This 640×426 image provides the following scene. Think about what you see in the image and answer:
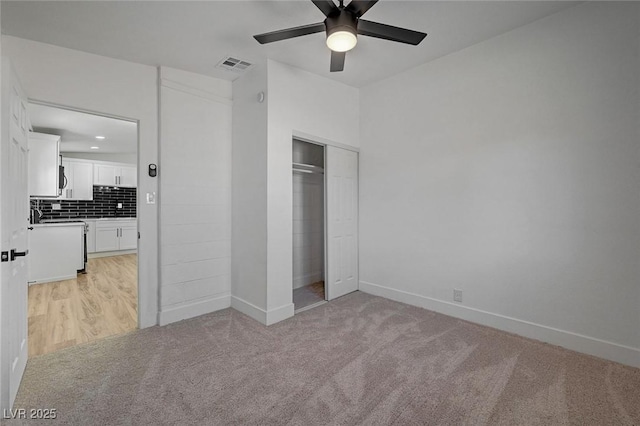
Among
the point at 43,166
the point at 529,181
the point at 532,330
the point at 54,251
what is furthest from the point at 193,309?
the point at 43,166

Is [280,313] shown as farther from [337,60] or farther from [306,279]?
[337,60]

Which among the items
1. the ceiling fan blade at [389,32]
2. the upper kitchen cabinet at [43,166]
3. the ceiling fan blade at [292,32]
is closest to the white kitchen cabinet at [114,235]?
the upper kitchen cabinet at [43,166]

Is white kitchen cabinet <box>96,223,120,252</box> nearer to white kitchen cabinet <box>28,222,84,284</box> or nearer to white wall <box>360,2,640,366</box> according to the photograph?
white kitchen cabinet <box>28,222,84,284</box>

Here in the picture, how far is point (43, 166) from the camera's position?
15.8 ft

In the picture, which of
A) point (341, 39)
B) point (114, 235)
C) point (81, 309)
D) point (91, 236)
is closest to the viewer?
point (341, 39)

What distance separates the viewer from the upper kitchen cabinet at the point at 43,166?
471 centimetres

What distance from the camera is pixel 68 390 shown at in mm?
2012

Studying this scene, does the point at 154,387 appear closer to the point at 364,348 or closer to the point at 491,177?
the point at 364,348

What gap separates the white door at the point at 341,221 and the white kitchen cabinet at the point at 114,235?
21.0 ft

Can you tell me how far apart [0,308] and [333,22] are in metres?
2.64

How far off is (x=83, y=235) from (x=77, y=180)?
8.37 feet

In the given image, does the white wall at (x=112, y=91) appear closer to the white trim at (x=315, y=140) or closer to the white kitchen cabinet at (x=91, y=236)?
the white trim at (x=315, y=140)

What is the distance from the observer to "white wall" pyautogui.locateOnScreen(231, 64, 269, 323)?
124 inches

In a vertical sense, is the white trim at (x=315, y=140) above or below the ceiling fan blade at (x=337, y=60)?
below
